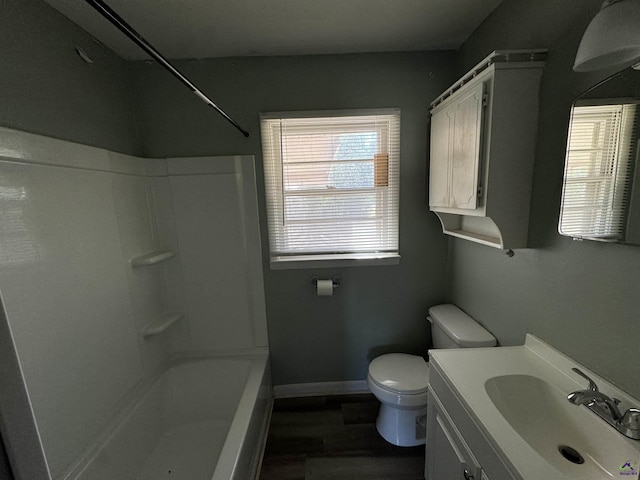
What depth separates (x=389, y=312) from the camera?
2016 mm

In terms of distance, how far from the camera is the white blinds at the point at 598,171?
0.82 meters

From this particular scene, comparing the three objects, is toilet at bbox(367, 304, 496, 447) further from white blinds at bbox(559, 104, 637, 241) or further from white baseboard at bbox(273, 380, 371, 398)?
white blinds at bbox(559, 104, 637, 241)

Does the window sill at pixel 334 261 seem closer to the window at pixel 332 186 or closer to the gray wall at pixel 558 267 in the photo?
the window at pixel 332 186

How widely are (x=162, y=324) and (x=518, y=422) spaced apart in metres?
1.99

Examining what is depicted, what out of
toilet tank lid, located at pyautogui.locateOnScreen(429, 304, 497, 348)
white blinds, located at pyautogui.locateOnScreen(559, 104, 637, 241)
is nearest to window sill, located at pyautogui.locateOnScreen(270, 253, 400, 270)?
toilet tank lid, located at pyautogui.locateOnScreen(429, 304, 497, 348)

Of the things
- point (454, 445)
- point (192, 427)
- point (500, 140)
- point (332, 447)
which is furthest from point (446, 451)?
point (192, 427)

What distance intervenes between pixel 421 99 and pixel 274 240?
1.40 metres

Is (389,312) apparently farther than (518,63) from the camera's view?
Yes

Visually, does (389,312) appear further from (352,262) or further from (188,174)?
(188,174)

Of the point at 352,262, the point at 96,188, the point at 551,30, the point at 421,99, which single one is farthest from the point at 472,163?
the point at 96,188

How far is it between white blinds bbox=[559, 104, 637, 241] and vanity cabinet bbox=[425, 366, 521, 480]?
0.78m

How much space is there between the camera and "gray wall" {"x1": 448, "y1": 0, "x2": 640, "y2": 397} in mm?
854

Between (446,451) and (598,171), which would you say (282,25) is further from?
(446,451)

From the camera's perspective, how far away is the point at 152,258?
5.57 feet
